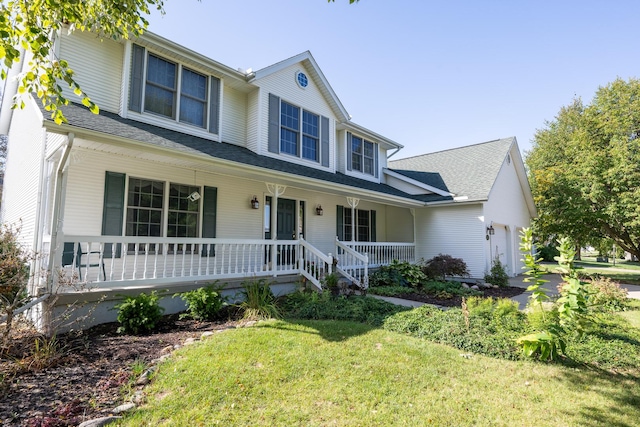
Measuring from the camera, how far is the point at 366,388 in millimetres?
3562

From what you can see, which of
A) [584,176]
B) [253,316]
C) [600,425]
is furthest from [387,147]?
[600,425]

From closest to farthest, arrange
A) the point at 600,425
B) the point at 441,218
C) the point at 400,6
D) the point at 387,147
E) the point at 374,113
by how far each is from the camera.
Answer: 1. the point at 600,425
2. the point at 400,6
3. the point at 441,218
4. the point at 387,147
5. the point at 374,113

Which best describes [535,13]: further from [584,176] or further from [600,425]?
[584,176]

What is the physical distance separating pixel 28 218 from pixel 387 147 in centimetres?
1340

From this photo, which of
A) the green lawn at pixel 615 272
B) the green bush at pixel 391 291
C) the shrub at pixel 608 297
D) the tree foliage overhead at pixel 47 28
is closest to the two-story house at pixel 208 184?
the green bush at pixel 391 291

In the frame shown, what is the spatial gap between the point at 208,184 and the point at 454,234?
968cm

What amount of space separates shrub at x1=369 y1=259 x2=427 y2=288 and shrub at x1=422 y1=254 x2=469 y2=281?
55 centimetres

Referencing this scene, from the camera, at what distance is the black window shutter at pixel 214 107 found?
919cm

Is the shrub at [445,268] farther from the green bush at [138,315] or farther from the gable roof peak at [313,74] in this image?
the green bush at [138,315]

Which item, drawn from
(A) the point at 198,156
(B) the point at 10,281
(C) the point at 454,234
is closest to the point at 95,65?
(A) the point at 198,156

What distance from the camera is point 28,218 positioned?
7.89 m

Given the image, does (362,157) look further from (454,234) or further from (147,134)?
(147,134)

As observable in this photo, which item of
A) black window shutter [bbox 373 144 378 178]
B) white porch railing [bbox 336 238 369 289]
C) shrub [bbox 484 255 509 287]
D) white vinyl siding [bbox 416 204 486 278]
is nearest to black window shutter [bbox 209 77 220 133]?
white porch railing [bbox 336 238 369 289]

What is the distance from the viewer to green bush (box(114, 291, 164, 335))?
17.4 feet
